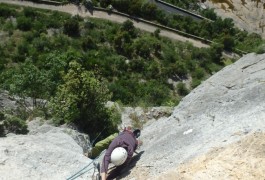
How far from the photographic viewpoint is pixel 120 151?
662 inches

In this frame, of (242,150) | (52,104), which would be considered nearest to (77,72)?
(52,104)

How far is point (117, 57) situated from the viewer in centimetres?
4216

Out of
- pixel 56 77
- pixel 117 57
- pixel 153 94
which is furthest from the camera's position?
pixel 117 57

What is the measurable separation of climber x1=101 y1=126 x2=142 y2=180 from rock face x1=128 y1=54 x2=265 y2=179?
21.8 inches

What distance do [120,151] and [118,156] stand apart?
216mm

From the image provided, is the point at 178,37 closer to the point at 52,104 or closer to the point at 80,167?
the point at 52,104

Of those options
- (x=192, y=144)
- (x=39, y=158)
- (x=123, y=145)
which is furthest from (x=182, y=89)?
(x=123, y=145)

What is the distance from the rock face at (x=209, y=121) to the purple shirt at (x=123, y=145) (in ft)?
1.93

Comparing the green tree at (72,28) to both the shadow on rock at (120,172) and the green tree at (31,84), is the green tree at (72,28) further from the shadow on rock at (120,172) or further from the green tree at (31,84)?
the shadow on rock at (120,172)

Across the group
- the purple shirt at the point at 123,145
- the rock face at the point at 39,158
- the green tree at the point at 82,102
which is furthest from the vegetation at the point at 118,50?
the purple shirt at the point at 123,145

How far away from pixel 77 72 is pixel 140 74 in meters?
18.4

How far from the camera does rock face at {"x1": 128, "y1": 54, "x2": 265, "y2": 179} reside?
16609 millimetres

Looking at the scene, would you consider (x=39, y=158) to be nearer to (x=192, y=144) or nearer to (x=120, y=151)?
(x=120, y=151)

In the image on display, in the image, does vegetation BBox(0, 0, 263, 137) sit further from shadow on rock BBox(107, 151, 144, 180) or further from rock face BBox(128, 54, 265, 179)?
shadow on rock BBox(107, 151, 144, 180)
